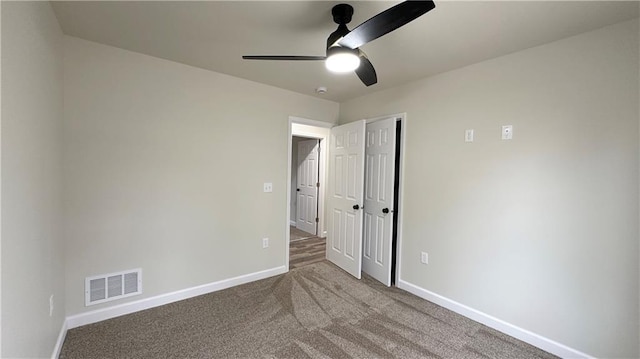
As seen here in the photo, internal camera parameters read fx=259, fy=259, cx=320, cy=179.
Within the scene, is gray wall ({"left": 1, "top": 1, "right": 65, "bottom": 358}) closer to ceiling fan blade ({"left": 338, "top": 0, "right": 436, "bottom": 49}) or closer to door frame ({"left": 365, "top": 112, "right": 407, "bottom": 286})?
ceiling fan blade ({"left": 338, "top": 0, "right": 436, "bottom": 49})

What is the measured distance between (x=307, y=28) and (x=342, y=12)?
1.23 feet

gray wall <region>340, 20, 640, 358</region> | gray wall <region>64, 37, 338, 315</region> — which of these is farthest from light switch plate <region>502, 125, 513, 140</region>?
gray wall <region>64, 37, 338, 315</region>

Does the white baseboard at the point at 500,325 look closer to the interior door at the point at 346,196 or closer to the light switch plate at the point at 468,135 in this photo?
the interior door at the point at 346,196

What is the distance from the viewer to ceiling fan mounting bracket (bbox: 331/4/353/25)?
1.58m

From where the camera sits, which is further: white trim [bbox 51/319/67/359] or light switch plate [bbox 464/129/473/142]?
light switch plate [bbox 464/129/473/142]

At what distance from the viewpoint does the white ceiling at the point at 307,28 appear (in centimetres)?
163

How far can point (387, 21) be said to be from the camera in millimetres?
1284

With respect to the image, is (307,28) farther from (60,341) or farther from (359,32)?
(60,341)

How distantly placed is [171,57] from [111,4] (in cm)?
79

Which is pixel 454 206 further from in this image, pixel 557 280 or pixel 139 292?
pixel 139 292

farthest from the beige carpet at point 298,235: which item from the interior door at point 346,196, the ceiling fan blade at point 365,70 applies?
the ceiling fan blade at point 365,70

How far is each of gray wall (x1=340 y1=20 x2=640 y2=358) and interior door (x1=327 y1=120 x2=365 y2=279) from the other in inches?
29.0

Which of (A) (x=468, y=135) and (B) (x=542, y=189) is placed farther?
(A) (x=468, y=135)

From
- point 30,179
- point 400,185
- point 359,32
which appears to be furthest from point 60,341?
point 400,185
